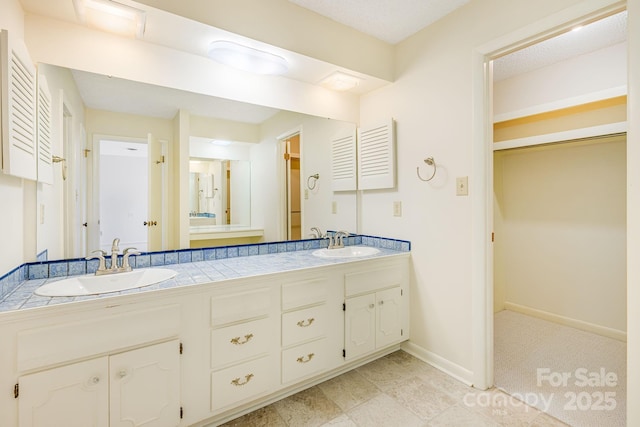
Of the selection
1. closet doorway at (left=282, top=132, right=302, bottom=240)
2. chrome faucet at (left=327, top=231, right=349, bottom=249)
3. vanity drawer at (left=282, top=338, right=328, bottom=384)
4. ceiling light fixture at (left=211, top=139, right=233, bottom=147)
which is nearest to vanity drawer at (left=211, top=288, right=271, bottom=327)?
vanity drawer at (left=282, top=338, right=328, bottom=384)

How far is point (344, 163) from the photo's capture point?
265 cm

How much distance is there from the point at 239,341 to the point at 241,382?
217 millimetres

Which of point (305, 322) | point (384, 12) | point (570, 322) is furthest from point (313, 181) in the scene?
point (570, 322)

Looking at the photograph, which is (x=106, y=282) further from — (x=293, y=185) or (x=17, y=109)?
(x=293, y=185)

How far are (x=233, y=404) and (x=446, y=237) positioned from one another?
1.62 m

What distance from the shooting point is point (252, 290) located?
5.16ft

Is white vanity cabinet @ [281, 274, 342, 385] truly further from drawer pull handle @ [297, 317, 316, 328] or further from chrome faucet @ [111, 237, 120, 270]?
chrome faucet @ [111, 237, 120, 270]

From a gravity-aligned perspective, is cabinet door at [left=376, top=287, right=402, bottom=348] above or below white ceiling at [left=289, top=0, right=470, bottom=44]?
below

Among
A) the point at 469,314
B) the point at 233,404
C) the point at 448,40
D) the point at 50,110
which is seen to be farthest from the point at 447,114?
the point at 50,110

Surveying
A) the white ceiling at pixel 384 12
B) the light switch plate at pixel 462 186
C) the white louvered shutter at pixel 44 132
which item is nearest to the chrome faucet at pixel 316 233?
the light switch plate at pixel 462 186

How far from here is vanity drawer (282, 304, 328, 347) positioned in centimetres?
170

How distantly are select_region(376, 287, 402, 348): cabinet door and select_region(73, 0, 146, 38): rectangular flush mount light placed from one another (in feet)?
7.03

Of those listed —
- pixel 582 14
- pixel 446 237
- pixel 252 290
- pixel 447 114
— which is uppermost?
pixel 582 14

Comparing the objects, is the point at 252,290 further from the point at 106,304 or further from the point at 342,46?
the point at 342,46
